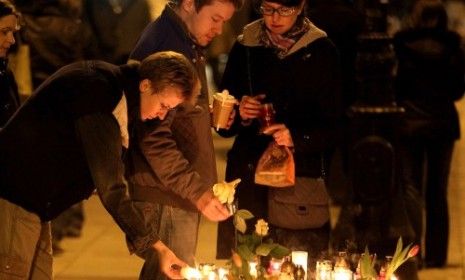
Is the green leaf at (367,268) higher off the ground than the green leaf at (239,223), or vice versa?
the green leaf at (239,223)

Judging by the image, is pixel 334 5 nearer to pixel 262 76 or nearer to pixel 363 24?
pixel 363 24

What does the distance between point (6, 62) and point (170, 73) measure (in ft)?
6.74

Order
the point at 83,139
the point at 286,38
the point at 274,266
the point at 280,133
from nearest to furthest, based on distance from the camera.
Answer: the point at 83,139 → the point at 274,266 → the point at 280,133 → the point at 286,38

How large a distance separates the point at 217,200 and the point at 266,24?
1.12m

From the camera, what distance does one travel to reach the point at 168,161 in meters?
5.38

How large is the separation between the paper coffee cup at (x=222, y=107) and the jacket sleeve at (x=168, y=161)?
314 mm

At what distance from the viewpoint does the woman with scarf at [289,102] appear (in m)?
5.87

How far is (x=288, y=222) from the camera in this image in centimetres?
592

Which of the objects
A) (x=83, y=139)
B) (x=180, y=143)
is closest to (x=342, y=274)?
(x=180, y=143)

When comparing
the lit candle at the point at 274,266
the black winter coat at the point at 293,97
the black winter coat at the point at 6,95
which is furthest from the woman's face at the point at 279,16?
the black winter coat at the point at 6,95

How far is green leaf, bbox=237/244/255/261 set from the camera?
16.4ft

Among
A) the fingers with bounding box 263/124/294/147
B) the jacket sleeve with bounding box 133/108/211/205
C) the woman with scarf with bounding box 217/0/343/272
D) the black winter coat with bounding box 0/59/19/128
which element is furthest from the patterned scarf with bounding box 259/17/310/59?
the black winter coat with bounding box 0/59/19/128

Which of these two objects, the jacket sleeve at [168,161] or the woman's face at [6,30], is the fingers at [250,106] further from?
the woman's face at [6,30]

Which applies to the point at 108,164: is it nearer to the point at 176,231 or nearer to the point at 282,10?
the point at 176,231
